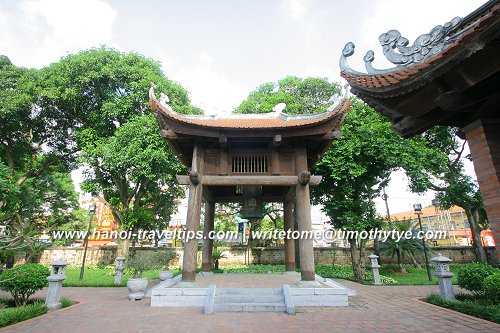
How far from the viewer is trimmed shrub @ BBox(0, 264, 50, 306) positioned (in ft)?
23.6

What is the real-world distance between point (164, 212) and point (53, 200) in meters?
9.77

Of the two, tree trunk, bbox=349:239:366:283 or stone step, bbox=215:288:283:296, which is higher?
tree trunk, bbox=349:239:366:283

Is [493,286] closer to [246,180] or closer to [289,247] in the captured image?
[246,180]

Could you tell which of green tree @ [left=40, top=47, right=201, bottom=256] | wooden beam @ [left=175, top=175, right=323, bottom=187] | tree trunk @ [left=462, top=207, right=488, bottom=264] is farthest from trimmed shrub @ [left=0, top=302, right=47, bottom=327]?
tree trunk @ [left=462, top=207, right=488, bottom=264]

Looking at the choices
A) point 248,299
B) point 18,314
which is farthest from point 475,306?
point 18,314

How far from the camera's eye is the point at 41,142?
1964cm

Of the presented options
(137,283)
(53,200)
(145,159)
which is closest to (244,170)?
(137,283)

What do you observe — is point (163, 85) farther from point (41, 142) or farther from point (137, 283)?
point (137, 283)

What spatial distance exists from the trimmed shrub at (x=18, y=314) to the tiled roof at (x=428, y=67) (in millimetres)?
8365

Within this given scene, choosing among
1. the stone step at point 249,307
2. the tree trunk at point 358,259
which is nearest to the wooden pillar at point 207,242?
the stone step at point 249,307

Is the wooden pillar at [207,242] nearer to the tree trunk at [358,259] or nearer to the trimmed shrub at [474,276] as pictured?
the tree trunk at [358,259]

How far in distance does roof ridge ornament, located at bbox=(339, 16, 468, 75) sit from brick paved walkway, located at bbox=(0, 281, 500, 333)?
476 cm

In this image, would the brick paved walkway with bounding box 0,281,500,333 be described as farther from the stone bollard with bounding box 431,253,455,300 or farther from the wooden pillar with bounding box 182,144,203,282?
the wooden pillar with bounding box 182,144,203,282

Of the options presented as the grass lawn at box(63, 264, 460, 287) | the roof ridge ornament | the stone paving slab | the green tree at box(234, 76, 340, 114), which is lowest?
the grass lawn at box(63, 264, 460, 287)
